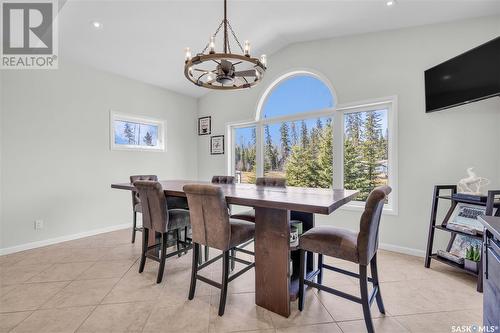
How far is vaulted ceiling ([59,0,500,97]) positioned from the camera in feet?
8.85

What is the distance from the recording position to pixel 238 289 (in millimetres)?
2264

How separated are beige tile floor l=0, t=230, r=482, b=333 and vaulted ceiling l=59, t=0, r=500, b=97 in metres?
2.90

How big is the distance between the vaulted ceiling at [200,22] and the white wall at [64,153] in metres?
0.46

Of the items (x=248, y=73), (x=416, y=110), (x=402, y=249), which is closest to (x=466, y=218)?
(x=402, y=249)

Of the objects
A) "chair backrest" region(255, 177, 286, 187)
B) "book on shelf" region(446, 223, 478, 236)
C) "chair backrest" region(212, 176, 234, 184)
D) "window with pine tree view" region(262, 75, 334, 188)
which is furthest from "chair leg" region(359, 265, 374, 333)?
"window with pine tree view" region(262, 75, 334, 188)

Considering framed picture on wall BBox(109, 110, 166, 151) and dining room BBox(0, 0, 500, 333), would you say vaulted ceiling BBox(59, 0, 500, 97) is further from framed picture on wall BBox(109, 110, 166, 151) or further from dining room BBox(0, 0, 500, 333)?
framed picture on wall BBox(109, 110, 166, 151)

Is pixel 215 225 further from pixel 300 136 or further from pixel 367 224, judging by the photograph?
pixel 300 136

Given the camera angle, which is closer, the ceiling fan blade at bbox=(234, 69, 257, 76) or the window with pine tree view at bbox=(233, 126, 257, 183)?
the ceiling fan blade at bbox=(234, 69, 257, 76)

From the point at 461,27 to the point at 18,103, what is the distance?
5636 mm

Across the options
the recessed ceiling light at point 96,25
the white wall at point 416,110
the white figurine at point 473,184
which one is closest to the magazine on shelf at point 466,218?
the white figurine at point 473,184

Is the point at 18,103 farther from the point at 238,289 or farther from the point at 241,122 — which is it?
the point at 238,289

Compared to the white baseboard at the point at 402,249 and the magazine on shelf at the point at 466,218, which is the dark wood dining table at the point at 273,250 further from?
the white baseboard at the point at 402,249

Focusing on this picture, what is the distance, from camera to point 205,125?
5.34m

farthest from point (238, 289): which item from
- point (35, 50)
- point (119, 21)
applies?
point (35, 50)
